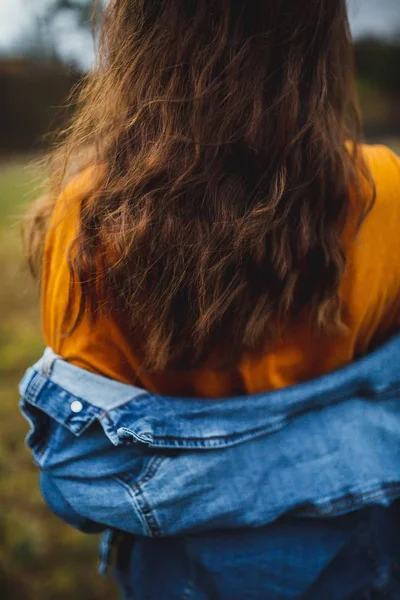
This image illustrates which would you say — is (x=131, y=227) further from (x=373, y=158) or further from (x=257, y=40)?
(x=373, y=158)

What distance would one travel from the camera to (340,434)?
930 millimetres

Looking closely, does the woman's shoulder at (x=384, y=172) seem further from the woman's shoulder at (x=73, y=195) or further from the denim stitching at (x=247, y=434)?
the woman's shoulder at (x=73, y=195)

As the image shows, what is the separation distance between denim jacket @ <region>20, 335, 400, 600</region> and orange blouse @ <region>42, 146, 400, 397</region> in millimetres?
45

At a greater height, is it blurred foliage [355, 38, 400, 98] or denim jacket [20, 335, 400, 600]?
blurred foliage [355, 38, 400, 98]

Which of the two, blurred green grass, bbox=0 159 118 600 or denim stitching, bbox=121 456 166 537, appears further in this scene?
blurred green grass, bbox=0 159 118 600

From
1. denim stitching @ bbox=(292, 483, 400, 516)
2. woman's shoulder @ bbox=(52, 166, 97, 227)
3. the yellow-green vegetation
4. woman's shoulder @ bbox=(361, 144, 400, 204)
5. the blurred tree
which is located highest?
the blurred tree

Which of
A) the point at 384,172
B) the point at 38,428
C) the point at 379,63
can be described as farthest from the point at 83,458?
the point at 379,63

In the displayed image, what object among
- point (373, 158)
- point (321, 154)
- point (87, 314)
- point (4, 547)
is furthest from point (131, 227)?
point (4, 547)

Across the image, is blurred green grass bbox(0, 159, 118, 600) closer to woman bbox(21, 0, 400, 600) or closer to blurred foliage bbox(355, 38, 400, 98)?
woman bbox(21, 0, 400, 600)

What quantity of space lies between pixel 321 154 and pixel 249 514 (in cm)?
60

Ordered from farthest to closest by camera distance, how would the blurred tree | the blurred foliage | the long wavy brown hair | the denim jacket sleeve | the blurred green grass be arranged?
1. the blurred foliage
2. the blurred green grass
3. the blurred tree
4. the denim jacket sleeve
5. the long wavy brown hair

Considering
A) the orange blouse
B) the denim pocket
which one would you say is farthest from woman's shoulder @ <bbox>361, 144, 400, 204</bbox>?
the denim pocket

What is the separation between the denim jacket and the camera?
0.91m

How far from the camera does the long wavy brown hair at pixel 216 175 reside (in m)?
0.81
